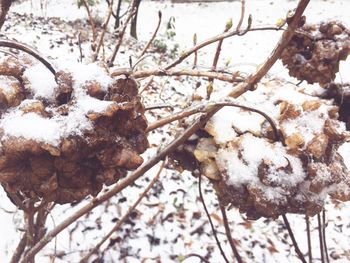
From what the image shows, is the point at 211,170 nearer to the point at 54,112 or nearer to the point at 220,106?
the point at 220,106

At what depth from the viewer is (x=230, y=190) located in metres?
0.72

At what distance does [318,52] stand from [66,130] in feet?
3.13

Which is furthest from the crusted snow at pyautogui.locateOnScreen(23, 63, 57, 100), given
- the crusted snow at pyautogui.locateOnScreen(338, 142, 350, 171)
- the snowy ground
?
the crusted snow at pyautogui.locateOnScreen(338, 142, 350, 171)

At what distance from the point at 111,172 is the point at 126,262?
6.84 feet

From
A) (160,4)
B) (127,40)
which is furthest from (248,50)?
(160,4)

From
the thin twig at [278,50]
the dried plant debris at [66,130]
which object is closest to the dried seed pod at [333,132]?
the thin twig at [278,50]

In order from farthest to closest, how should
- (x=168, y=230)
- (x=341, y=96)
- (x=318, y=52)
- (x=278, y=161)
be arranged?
(x=168, y=230)
(x=318, y=52)
(x=341, y=96)
(x=278, y=161)

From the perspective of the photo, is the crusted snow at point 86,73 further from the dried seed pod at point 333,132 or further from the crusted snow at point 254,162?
the dried seed pod at point 333,132

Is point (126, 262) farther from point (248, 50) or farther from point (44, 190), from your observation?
point (248, 50)

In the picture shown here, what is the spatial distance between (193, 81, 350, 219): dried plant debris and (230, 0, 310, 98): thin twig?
56 mm

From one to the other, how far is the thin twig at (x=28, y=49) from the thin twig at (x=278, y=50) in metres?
0.35

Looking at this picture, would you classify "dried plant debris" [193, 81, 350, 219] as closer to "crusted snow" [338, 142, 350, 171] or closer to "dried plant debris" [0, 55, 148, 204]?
"dried plant debris" [0, 55, 148, 204]

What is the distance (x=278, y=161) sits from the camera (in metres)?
0.71

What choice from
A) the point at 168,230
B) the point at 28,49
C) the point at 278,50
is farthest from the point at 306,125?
the point at 168,230
